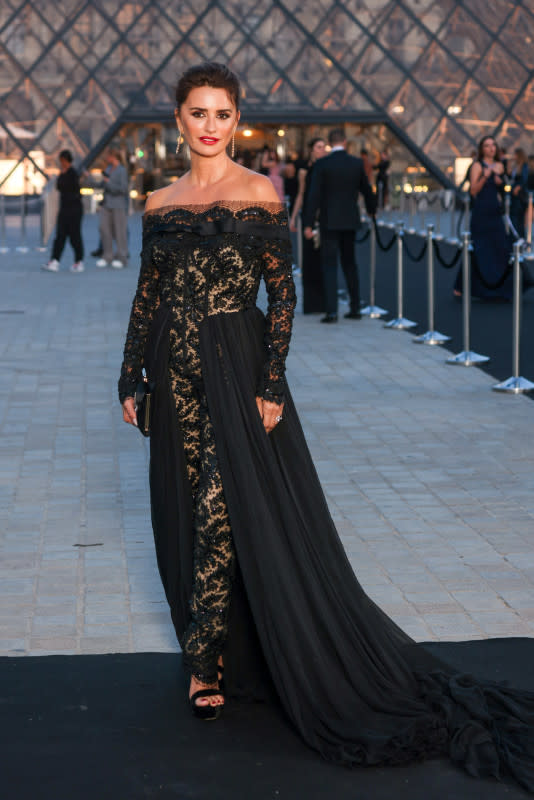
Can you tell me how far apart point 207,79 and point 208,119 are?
0.10 meters

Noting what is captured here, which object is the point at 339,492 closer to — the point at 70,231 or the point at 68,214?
the point at 68,214

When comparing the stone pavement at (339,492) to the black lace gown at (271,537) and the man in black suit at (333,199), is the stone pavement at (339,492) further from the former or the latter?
the man in black suit at (333,199)

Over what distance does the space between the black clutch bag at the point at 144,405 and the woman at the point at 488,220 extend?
31.0 feet

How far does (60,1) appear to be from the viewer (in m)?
39.8

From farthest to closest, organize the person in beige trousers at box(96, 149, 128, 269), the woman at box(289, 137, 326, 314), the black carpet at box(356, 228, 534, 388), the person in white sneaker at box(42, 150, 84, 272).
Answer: the person in white sneaker at box(42, 150, 84, 272) → the person in beige trousers at box(96, 149, 128, 269) → the woman at box(289, 137, 326, 314) → the black carpet at box(356, 228, 534, 388)

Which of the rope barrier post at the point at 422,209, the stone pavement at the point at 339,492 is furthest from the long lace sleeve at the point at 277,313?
the rope barrier post at the point at 422,209

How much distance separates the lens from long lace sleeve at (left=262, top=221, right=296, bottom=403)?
3539mm

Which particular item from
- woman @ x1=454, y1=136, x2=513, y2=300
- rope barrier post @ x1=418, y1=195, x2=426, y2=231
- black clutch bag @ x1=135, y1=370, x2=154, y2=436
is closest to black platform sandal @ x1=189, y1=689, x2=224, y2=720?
black clutch bag @ x1=135, y1=370, x2=154, y2=436

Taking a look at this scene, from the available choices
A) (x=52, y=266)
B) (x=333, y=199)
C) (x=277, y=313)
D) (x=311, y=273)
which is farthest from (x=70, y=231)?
(x=277, y=313)

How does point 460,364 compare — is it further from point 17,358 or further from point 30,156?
point 30,156

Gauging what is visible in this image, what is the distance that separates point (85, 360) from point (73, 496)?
4.07m

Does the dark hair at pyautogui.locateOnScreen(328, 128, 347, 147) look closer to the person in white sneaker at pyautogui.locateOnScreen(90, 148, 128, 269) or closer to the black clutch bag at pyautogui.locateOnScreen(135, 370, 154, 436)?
the person in white sneaker at pyautogui.locateOnScreen(90, 148, 128, 269)

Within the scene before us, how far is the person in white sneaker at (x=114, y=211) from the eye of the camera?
1712cm

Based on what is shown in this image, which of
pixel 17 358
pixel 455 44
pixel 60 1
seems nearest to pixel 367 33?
pixel 455 44
